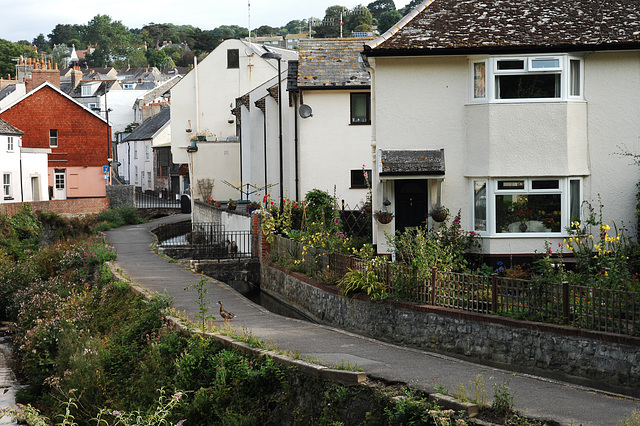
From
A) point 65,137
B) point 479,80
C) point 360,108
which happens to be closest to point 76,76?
point 65,137

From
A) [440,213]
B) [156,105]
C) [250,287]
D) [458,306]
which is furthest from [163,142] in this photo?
[458,306]

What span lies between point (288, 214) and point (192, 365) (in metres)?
11.7

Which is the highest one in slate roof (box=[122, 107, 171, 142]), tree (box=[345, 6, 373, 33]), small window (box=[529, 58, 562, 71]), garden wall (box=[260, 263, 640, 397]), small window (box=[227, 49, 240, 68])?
tree (box=[345, 6, 373, 33])

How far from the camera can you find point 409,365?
12.8 metres

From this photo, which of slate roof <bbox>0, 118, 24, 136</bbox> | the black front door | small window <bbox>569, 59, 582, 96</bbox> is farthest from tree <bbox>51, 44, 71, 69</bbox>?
small window <bbox>569, 59, 582, 96</bbox>

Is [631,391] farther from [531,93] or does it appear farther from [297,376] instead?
[531,93]

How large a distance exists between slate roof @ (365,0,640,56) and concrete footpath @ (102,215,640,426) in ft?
23.4

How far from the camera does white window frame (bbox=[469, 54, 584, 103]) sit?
18.4 meters

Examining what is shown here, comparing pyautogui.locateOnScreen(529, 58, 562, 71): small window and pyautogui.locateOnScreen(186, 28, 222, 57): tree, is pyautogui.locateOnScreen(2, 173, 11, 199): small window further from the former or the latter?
pyautogui.locateOnScreen(186, 28, 222, 57): tree

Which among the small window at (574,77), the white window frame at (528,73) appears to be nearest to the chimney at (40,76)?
the white window frame at (528,73)

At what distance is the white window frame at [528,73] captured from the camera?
1836 centimetres

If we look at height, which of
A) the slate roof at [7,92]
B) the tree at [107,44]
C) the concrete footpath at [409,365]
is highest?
the tree at [107,44]

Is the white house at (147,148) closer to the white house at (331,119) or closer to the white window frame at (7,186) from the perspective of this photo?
the white window frame at (7,186)

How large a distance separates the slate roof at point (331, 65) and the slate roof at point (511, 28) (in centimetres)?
812
